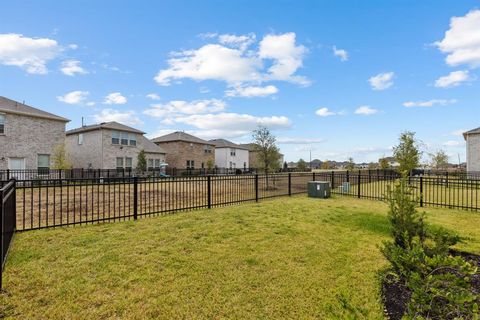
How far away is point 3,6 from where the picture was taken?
957cm

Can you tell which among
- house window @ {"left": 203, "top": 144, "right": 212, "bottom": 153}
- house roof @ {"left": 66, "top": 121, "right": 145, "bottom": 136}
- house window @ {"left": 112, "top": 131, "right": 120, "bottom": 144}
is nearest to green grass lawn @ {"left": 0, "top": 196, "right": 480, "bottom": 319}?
house roof @ {"left": 66, "top": 121, "right": 145, "bottom": 136}

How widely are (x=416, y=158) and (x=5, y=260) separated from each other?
27.5 meters

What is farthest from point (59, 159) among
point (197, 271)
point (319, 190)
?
point (197, 271)

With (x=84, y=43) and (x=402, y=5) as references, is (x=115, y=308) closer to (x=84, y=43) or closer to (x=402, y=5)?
(x=402, y=5)

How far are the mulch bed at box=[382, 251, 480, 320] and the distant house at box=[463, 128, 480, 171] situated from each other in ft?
115

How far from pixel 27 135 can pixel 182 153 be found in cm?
1987

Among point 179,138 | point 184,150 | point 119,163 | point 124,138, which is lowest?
point 119,163

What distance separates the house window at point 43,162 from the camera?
23500 mm

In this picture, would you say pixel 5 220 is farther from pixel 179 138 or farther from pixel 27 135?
pixel 179 138

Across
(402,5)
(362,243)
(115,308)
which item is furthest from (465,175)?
(115,308)

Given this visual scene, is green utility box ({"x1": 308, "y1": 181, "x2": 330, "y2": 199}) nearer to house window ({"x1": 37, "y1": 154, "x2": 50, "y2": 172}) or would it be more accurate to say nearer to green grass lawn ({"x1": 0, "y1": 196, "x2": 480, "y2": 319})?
green grass lawn ({"x1": 0, "y1": 196, "x2": 480, "y2": 319})

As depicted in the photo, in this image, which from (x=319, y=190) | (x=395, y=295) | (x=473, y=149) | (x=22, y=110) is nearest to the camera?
(x=395, y=295)

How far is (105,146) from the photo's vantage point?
2853 cm

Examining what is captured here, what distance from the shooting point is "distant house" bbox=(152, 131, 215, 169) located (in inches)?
1558
